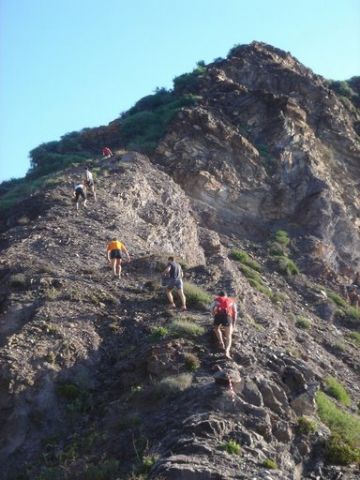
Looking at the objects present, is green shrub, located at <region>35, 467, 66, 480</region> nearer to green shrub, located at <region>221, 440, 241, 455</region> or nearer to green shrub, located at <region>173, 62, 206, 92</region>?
green shrub, located at <region>221, 440, 241, 455</region>

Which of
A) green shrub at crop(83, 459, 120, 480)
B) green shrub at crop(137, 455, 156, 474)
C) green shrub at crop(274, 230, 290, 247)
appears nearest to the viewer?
green shrub at crop(137, 455, 156, 474)

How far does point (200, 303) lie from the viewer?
18250 millimetres

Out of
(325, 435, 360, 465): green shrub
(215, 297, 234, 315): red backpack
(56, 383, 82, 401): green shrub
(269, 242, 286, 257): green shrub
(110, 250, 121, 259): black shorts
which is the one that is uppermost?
(269, 242, 286, 257): green shrub

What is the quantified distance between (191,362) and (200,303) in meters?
3.54

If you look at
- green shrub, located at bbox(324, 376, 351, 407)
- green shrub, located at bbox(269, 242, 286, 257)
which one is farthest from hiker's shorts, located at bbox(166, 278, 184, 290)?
green shrub, located at bbox(269, 242, 286, 257)

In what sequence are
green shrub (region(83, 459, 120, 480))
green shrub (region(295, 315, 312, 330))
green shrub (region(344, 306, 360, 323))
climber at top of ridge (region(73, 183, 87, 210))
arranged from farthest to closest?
green shrub (region(344, 306, 360, 323)) → climber at top of ridge (region(73, 183, 87, 210)) → green shrub (region(295, 315, 312, 330)) → green shrub (region(83, 459, 120, 480))

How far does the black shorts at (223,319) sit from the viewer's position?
51.2 ft

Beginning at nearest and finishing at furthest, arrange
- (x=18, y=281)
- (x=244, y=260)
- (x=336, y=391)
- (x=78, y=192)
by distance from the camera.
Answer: (x=18, y=281) → (x=336, y=391) → (x=78, y=192) → (x=244, y=260)

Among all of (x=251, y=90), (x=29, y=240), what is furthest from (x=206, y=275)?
(x=251, y=90)

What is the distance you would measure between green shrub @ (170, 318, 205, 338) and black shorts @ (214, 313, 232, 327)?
55cm

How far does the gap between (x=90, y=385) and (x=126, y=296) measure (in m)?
3.48

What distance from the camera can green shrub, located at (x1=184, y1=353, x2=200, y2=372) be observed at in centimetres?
1471

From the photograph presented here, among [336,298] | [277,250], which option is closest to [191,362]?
[336,298]

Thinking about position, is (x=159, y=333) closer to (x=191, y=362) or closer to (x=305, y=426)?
(x=191, y=362)
